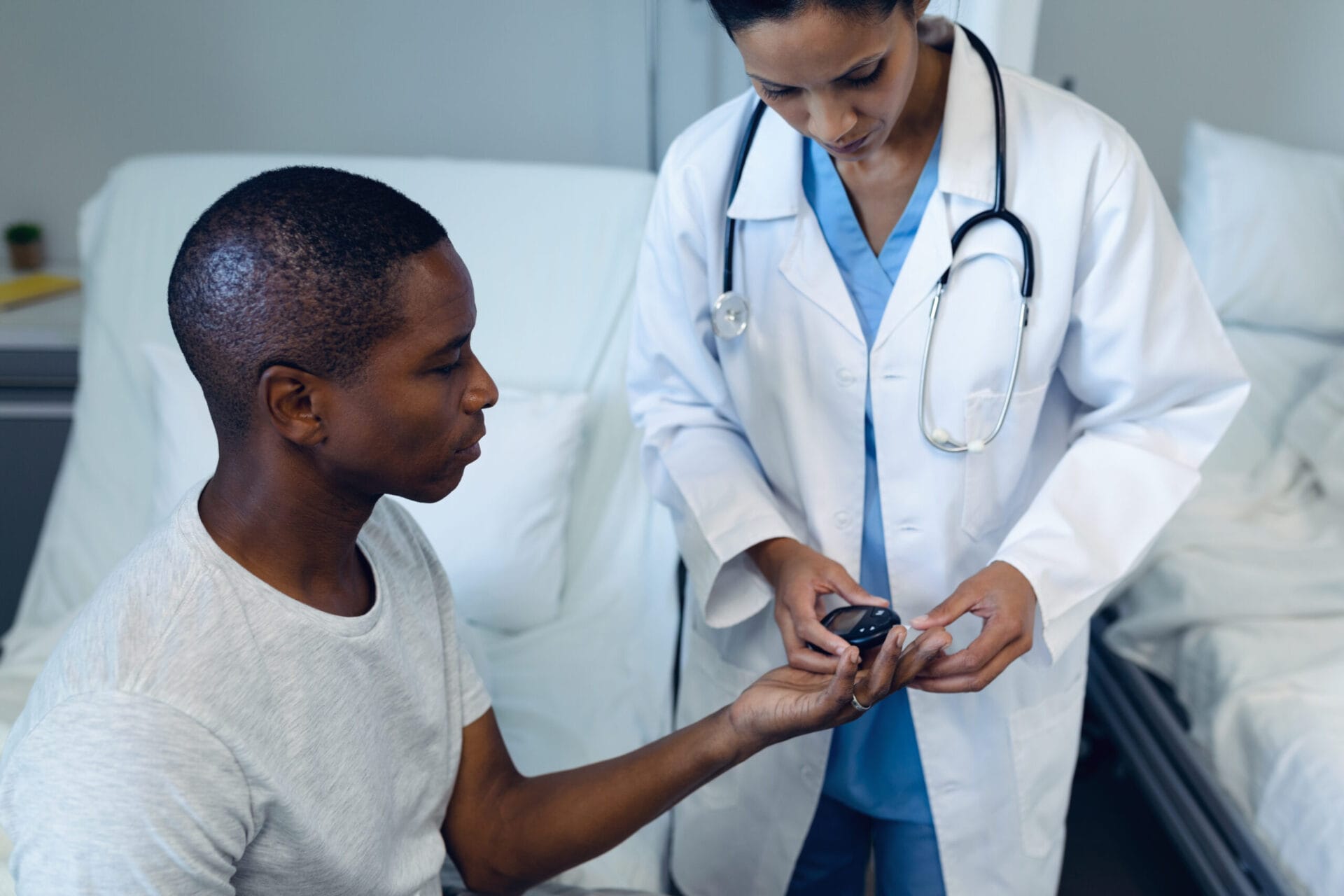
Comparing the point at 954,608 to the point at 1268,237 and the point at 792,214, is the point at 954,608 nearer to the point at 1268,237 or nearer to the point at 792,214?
the point at 792,214

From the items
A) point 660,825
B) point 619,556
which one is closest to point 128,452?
point 619,556

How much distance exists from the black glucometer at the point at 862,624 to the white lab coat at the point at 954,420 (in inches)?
6.0

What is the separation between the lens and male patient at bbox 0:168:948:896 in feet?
2.28

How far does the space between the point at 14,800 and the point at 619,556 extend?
3.47ft

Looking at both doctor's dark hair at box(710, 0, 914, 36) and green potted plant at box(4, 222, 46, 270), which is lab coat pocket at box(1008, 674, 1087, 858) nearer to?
doctor's dark hair at box(710, 0, 914, 36)

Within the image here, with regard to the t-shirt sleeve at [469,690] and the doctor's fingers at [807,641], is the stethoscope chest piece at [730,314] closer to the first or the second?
the doctor's fingers at [807,641]

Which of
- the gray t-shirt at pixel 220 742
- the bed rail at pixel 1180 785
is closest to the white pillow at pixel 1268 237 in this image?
the bed rail at pixel 1180 785

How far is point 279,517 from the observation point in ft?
2.71

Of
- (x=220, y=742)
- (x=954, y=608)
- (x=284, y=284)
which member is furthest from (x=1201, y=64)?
(x=220, y=742)

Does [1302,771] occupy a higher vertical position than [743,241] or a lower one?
lower

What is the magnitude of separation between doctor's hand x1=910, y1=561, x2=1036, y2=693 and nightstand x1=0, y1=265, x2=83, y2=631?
5.57ft

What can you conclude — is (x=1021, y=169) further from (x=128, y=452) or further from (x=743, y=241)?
(x=128, y=452)

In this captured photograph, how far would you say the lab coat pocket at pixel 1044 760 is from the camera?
1.15 m

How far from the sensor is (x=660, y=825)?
133 cm
